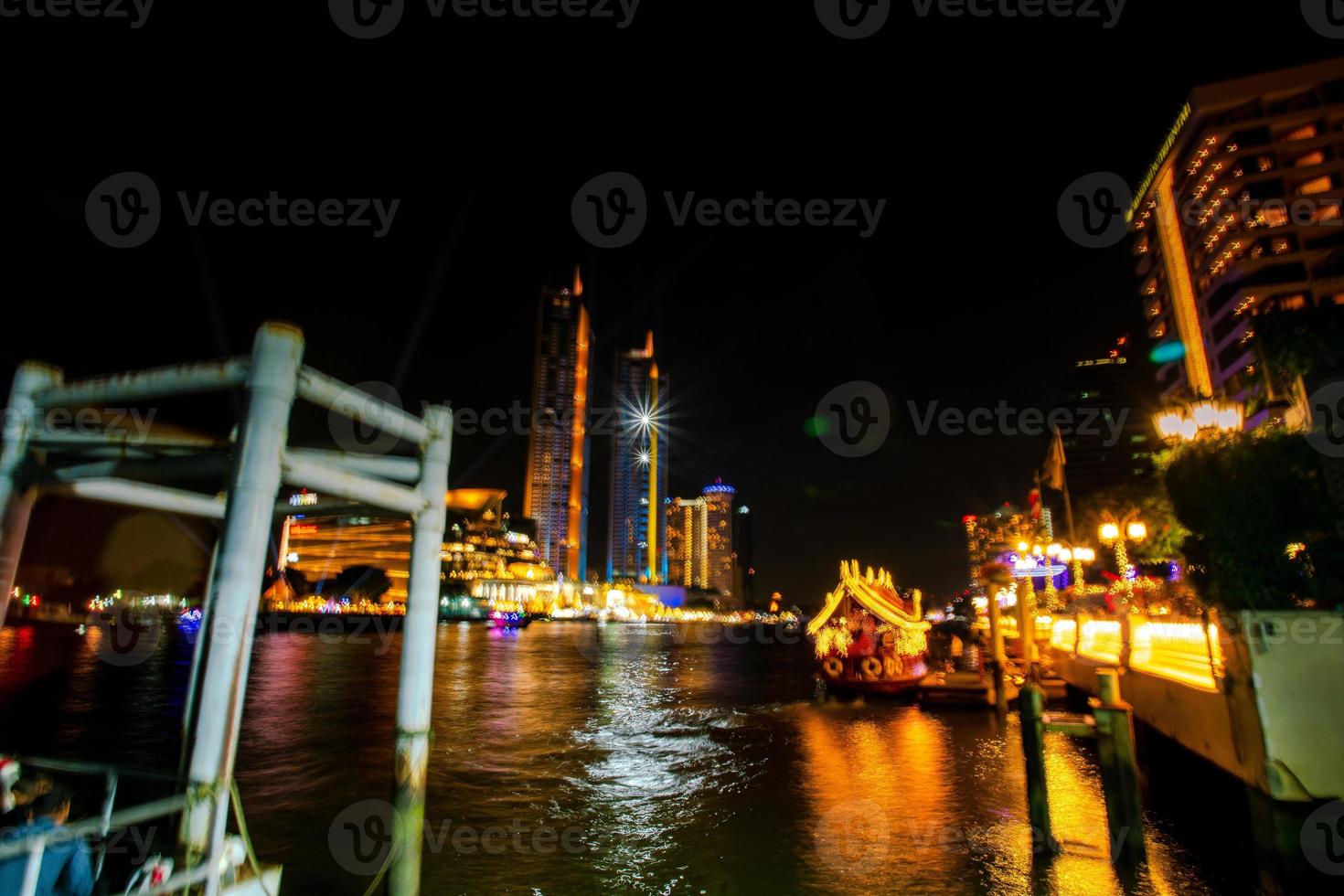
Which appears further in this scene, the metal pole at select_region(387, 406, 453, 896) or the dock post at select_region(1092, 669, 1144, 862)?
the dock post at select_region(1092, 669, 1144, 862)

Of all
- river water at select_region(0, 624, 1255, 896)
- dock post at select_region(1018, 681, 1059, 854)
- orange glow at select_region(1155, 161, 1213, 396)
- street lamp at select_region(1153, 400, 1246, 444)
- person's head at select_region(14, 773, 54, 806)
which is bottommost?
river water at select_region(0, 624, 1255, 896)

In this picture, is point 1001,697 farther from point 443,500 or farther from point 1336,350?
point 443,500

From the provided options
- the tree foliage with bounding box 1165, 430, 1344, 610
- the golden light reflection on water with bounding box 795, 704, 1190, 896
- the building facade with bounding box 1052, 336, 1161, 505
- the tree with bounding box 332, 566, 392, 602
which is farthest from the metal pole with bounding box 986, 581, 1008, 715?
the tree with bounding box 332, 566, 392, 602

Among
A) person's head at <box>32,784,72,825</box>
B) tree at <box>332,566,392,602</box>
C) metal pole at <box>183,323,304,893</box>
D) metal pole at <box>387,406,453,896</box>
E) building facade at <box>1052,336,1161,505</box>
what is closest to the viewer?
metal pole at <box>183,323,304,893</box>

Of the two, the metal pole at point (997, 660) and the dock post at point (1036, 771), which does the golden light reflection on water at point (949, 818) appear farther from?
the metal pole at point (997, 660)

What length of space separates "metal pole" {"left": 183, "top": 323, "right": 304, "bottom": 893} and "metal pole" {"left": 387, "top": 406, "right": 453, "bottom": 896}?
175 cm

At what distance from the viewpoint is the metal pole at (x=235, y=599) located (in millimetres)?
4398

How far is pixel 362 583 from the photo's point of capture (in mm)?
123688

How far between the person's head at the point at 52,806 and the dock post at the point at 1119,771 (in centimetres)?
1207

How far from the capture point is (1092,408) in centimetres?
12400

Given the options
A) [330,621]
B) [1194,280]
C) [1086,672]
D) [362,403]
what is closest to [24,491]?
[362,403]

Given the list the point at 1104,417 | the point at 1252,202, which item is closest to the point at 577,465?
the point at 1104,417

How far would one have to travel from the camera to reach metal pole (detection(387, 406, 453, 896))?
20.9 feet

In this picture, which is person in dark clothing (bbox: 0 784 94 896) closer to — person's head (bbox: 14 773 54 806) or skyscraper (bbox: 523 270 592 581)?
person's head (bbox: 14 773 54 806)
